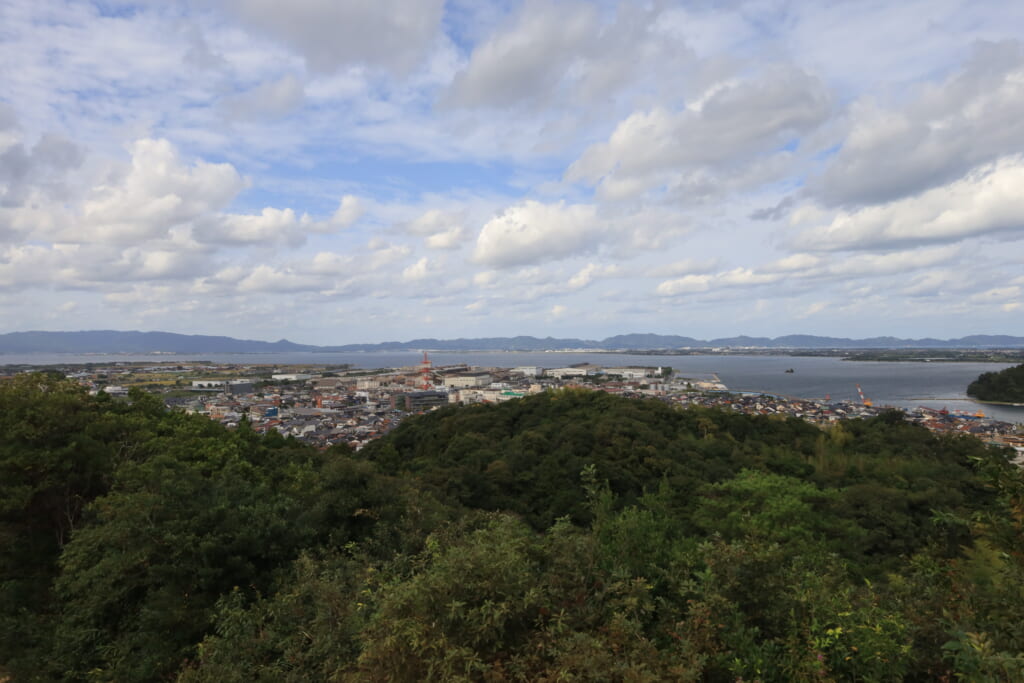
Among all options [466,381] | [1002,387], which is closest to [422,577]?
[466,381]

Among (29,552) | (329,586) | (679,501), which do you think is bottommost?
(679,501)

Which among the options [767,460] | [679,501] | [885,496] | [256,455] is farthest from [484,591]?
[767,460]

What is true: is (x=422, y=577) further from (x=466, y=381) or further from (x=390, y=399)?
(x=466, y=381)

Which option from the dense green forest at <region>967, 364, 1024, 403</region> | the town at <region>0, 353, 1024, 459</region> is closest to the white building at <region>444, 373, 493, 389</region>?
the town at <region>0, 353, 1024, 459</region>

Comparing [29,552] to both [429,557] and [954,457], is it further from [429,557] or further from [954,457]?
[954,457]

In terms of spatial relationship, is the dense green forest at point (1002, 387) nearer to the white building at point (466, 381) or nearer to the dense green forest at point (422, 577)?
the dense green forest at point (422, 577)

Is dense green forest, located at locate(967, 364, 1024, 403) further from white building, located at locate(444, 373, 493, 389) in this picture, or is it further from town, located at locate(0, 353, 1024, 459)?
white building, located at locate(444, 373, 493, 389)

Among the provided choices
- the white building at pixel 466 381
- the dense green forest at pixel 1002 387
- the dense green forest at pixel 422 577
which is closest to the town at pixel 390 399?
the white building at pixel 466 381
